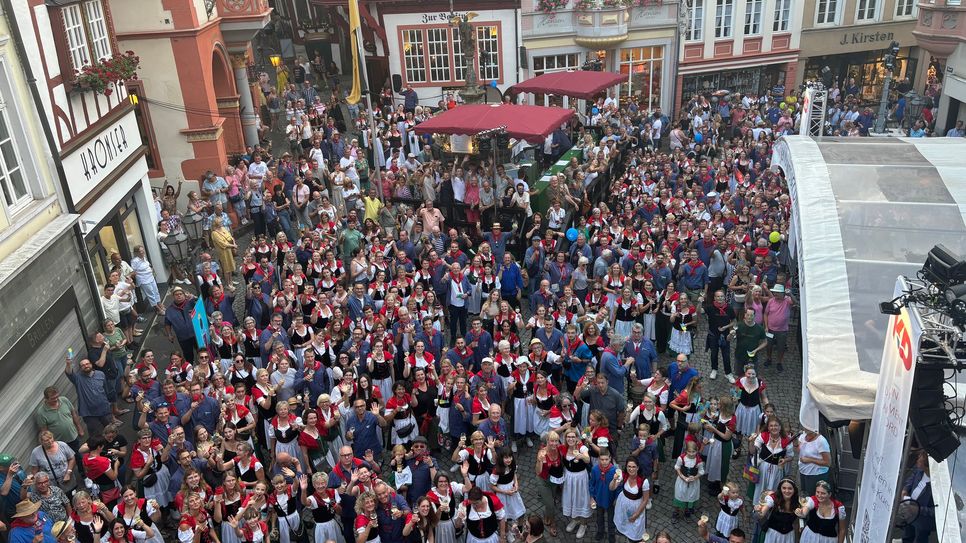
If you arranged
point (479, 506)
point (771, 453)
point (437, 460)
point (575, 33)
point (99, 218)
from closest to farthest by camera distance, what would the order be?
1. point (479, 506)
2. point (771, 453)
3. point (437, 460)
4. point (99, 218)
5. point (575, 33)

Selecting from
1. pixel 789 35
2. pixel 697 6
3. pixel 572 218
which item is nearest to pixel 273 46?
pixel 697 6

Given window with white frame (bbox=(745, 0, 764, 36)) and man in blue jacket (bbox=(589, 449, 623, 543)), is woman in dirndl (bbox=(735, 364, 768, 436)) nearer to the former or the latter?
man in blue jacket (bbox=(589, 449, 623, 543))

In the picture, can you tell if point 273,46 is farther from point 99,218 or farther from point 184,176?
point 99,218

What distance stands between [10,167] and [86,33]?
3.87 m

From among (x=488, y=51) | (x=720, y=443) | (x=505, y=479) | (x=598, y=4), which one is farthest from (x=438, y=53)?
(x=505, y=479)

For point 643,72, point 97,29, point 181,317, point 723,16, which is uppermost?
point 97,29

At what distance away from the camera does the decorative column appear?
23875 millimetres

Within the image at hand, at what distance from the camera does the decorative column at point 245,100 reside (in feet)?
78.3

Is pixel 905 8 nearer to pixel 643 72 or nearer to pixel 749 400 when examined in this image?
pixel 643 72

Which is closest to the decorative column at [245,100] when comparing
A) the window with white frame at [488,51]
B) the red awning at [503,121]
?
the window with white frame at [488,51]

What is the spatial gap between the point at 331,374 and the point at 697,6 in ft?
82.0

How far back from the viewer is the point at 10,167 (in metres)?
11.3

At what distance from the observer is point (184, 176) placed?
814 inches

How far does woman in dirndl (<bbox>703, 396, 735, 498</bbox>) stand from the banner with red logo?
266cm
